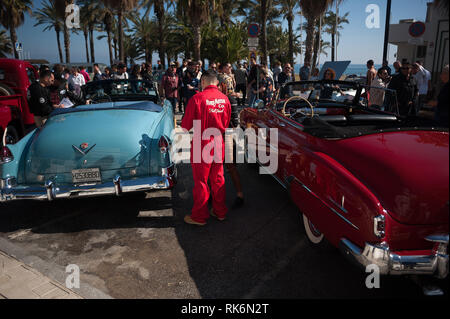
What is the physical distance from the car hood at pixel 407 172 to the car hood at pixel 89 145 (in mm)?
2487

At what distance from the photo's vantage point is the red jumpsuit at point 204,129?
387 cm

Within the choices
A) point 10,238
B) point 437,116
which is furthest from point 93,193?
point 437,116

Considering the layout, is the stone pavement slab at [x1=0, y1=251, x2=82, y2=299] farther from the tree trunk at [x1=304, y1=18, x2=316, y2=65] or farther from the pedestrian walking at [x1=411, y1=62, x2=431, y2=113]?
the tree trunk at [x1=304, y1=18, x2=316, y2=65]

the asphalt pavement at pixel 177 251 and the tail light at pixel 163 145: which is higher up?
the tail light at pixel 163 145

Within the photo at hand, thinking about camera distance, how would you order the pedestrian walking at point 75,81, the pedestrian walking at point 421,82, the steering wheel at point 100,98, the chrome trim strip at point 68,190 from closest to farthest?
1. the chrome trim strip at point 68,190
2. the steering wheel at point 100,98
3. the pedestrian walking at point 421,82
4. the pedestrian walking at point 75,81

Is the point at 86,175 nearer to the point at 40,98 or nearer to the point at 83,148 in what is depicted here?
the point at 83,148

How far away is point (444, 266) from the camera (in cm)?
224

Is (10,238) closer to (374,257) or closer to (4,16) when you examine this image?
(374,257)

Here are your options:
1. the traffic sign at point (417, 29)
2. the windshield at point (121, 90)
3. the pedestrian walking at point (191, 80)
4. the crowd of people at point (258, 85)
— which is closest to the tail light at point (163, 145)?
the crowd of people at point (258, 85)

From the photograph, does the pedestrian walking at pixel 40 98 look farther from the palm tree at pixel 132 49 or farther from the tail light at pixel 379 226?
the palm tree at pixel 132 49

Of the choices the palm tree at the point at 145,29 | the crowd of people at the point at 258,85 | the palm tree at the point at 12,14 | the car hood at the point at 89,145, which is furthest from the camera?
the palm tree at the point at 145,29

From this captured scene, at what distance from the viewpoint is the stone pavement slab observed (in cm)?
271
